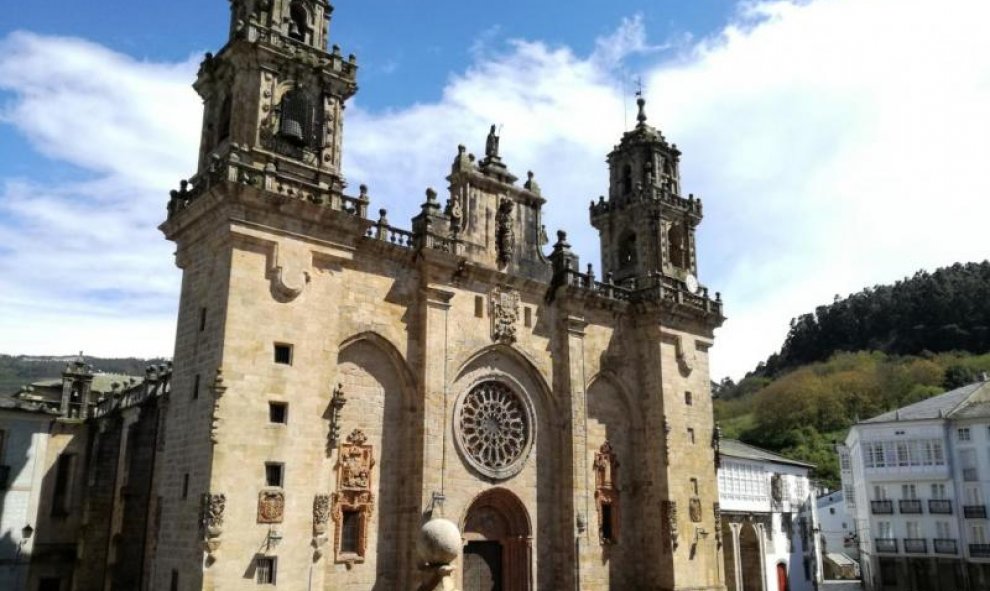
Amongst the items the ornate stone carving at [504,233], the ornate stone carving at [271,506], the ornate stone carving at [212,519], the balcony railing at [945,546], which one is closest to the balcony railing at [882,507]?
the balcony railing at [945,546]

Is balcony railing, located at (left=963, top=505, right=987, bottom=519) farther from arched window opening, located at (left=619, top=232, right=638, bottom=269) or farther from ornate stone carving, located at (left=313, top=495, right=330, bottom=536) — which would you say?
ornate stone carving, located at (left=313, top=495, right=330, bottom=536)

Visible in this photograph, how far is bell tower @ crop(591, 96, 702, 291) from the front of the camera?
117ft

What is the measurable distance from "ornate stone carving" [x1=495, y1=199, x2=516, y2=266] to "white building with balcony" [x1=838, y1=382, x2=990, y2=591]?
1339 inches

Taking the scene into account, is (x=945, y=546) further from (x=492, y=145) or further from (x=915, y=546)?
Answer: (x=492, y=145)

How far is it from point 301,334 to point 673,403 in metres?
17.7

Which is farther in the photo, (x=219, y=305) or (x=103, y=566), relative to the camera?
(x=103, y=566)

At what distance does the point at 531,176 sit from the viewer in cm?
3191

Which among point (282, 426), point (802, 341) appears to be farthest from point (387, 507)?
point (802, 341)

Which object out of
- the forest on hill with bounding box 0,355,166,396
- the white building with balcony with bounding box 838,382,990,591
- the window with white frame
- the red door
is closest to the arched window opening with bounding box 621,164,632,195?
the red door

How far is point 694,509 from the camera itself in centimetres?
3281

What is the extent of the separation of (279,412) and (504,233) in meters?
11.8

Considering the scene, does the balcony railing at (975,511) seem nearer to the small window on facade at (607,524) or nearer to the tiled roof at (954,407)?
the tiled roof at (954,407)

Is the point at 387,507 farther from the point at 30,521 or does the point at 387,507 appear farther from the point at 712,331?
the point at 712,331

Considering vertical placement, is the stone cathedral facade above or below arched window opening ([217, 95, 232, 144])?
below
